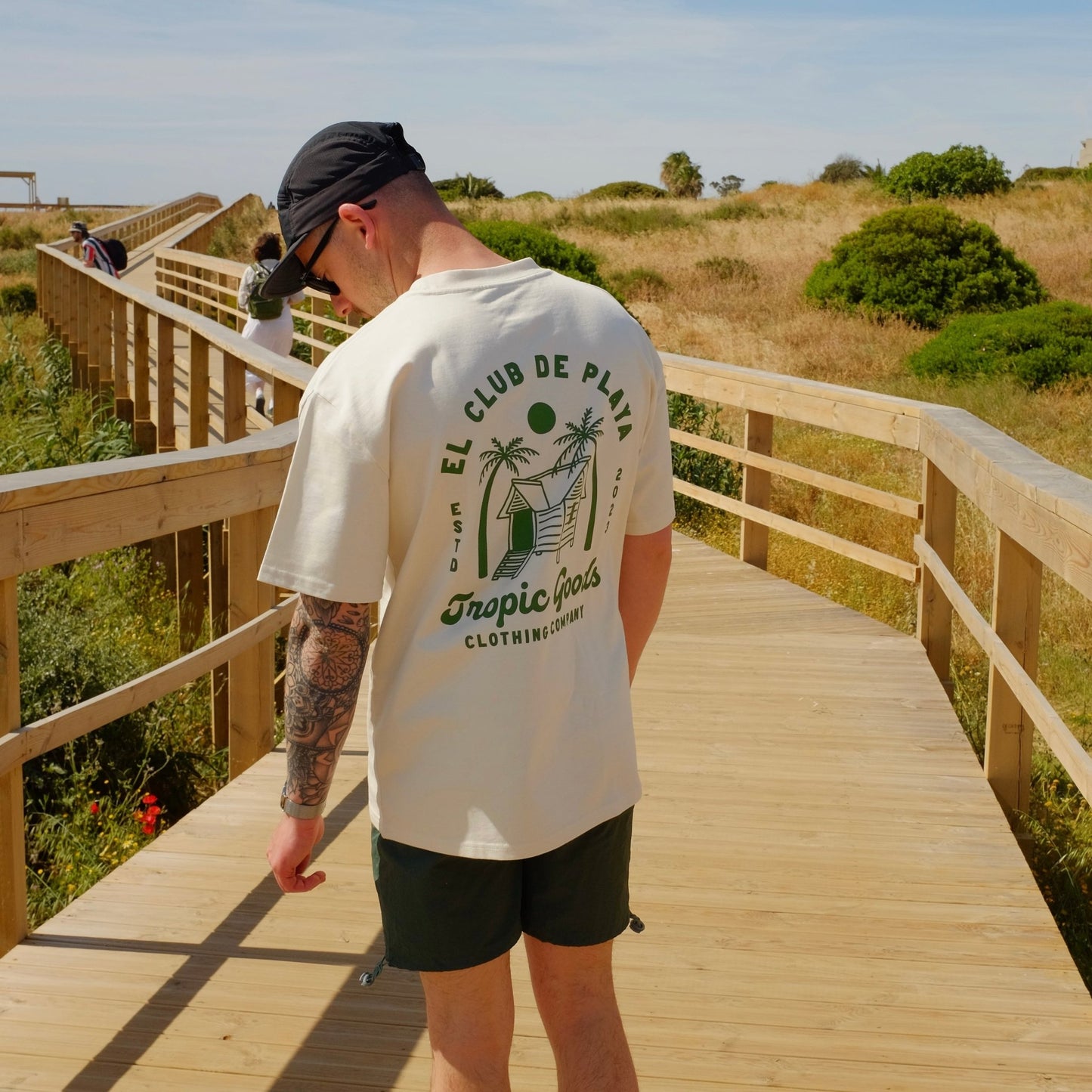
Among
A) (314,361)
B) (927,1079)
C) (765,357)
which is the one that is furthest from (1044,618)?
(765,357)

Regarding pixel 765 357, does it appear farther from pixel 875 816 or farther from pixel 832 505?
pixel 875 816

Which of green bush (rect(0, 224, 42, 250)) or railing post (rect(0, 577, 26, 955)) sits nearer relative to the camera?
railing post (rect(0, 577, 26, 955))

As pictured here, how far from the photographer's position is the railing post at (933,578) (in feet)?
17.2

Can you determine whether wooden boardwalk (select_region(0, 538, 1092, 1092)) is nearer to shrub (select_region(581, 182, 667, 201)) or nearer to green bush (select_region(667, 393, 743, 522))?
green bush (select_region(667, 393, 743, 522))

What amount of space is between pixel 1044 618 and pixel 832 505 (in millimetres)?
2381

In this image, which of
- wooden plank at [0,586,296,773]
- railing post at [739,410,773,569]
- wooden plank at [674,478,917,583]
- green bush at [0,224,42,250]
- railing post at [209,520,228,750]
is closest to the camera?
wooden plank at [0,586,296,773]

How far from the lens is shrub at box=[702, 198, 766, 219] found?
35.4 m

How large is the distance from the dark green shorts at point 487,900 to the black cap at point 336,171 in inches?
31.7

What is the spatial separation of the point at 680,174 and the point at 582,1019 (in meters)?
61.5

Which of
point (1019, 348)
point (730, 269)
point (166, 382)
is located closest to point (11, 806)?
point (166, 382)

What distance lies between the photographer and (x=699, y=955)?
300 centimetres

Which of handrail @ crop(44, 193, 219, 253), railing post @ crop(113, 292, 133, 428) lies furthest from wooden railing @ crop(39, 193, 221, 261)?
railing post @ crop(113, 292, 133, 428)

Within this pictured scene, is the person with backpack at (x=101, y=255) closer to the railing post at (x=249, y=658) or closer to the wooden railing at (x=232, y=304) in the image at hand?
the wooden railing at (x=232, y=304)

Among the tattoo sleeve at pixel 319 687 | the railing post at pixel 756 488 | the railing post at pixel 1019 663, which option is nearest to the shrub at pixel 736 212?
the railing post at pixel 756 488
